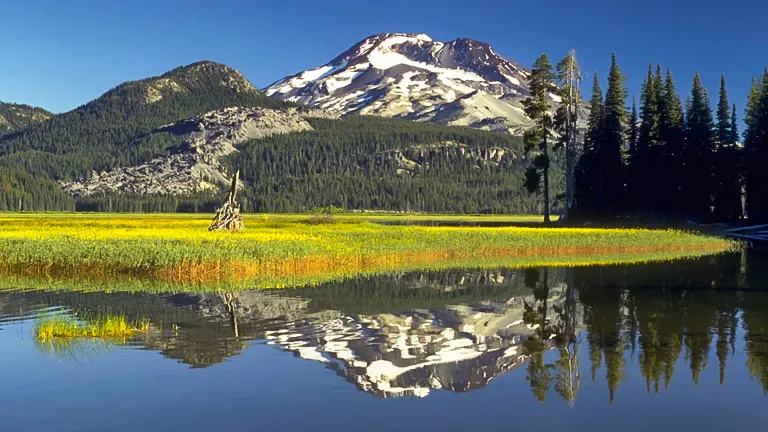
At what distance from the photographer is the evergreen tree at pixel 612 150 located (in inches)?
3442

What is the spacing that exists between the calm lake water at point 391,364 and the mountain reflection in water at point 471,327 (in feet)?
0.26

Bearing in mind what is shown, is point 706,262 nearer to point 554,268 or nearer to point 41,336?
point 554,268

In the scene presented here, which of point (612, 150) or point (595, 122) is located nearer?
point (612, 150)

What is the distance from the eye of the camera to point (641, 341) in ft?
66.1

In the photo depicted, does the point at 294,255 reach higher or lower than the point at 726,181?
lower

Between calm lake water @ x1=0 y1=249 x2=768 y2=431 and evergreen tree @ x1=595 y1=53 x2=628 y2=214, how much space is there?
59628mm

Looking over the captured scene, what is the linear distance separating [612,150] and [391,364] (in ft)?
Answer: 249

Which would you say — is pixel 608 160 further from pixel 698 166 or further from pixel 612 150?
pixel 698 166

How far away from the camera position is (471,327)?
74.2 ft

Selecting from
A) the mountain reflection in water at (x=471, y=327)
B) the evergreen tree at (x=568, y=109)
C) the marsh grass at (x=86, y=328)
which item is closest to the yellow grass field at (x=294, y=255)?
the mountain reflection in water at (x=471, y=327)

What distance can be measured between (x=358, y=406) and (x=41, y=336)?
35.9ft

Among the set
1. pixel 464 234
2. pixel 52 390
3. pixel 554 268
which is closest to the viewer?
pixel 52 390

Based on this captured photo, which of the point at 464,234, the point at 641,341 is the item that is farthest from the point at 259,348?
the point at 464,234

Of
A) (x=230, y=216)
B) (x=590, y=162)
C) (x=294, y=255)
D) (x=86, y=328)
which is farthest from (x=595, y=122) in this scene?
(x=86, y=328)
